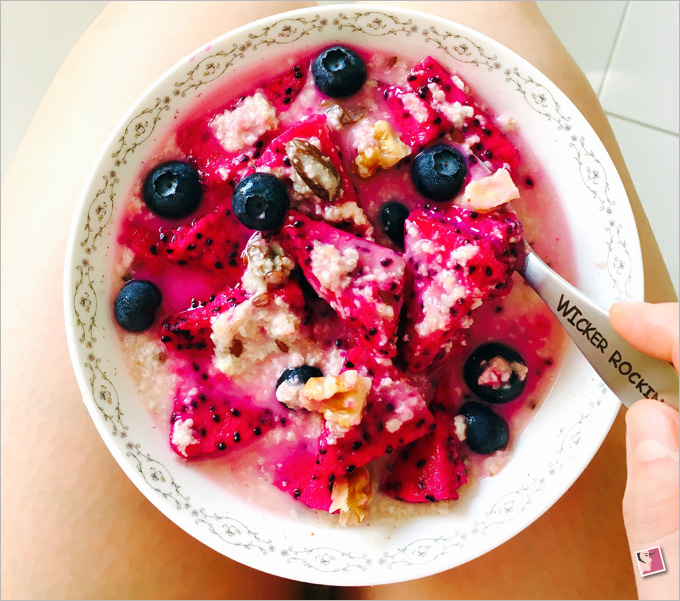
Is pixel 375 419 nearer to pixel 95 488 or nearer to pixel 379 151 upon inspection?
pixel 379 151

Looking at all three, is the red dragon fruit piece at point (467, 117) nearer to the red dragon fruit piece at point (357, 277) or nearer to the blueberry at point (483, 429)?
the red dragon fruit piece at point (357, 277)

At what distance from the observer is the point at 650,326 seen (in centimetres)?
81

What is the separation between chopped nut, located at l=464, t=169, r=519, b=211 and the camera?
103cm

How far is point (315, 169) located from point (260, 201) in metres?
0.11

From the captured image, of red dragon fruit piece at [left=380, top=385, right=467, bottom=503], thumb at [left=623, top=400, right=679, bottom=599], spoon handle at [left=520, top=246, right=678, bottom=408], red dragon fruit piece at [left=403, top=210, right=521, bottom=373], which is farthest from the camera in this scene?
red dragon fruit piece at [left=380, top=385, right=467, bottom=503]

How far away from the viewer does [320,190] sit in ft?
3.43

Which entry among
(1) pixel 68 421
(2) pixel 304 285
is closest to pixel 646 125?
(2) pixel 304 285

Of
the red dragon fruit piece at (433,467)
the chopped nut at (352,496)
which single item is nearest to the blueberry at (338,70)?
the red dragon fruit piece at (433,467)

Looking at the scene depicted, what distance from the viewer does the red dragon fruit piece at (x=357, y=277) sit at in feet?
3.26

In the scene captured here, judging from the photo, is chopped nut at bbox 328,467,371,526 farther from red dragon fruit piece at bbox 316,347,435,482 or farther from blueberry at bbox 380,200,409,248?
blueberry at bbox 380,200,409,248

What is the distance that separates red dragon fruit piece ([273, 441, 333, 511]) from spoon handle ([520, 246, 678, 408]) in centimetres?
52

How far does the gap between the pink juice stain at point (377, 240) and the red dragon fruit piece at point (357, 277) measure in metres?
0.12

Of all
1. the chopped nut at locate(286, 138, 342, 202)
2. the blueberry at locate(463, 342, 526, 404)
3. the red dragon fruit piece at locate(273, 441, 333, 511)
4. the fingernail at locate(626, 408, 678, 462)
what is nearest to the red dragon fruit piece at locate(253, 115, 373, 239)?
the chopped nut at locate(286, 138, 342, 202)

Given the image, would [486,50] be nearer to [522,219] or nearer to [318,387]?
[522,219]
